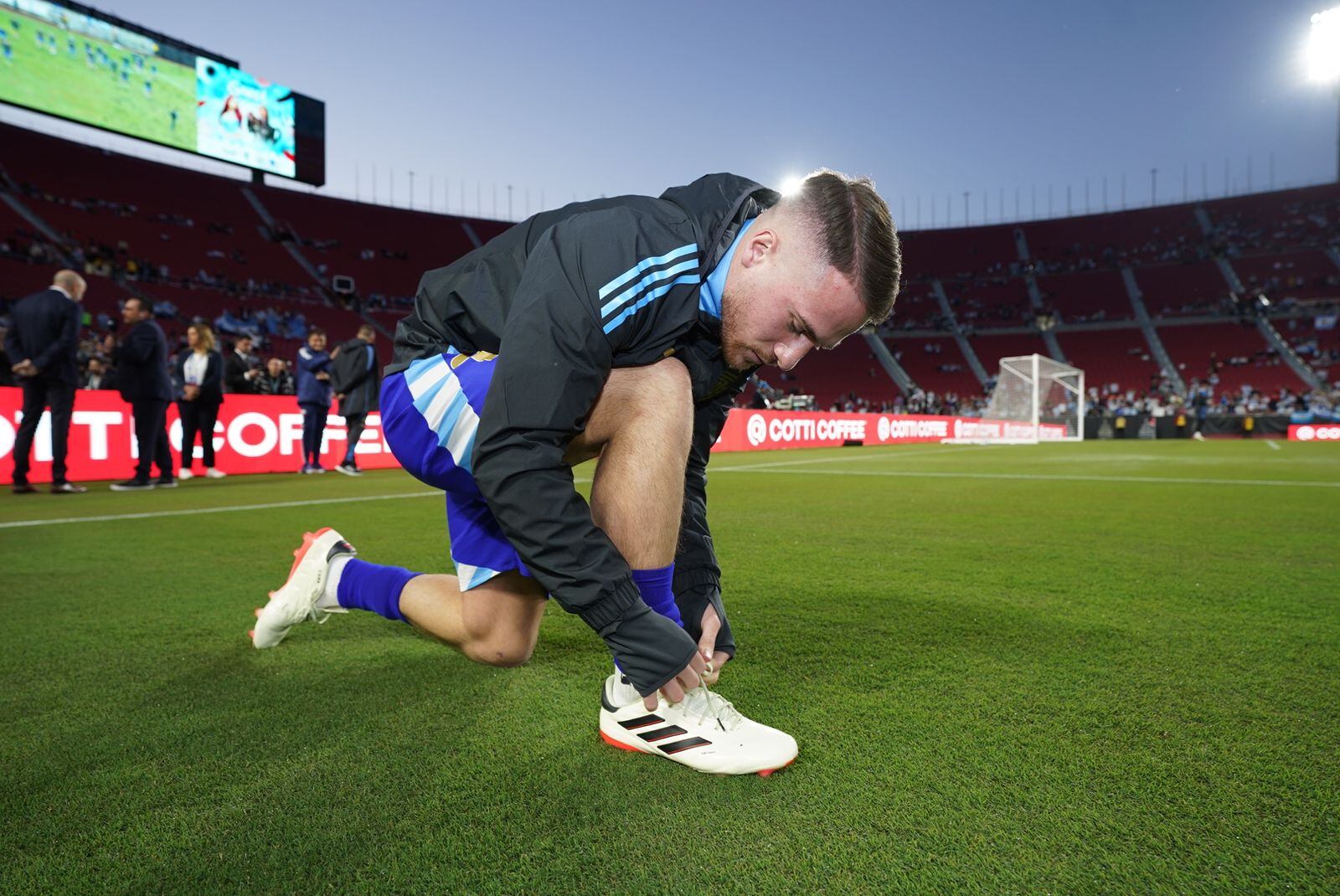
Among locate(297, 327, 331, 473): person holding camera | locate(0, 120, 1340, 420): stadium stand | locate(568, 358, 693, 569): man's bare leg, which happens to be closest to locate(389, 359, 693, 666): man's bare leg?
locate(568, 358, 693, 569): man's bare leg

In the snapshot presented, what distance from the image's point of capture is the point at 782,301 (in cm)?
137

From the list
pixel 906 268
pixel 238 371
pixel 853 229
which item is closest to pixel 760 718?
pixel 853 229

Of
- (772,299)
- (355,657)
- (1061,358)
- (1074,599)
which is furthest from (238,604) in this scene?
(1061,358)

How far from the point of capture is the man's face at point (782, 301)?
1338 millimetres

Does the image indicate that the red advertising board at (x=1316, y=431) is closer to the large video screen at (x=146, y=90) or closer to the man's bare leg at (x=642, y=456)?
the man's bare leg at (x=642, y=456)

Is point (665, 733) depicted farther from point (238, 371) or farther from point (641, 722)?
point (238, 371)

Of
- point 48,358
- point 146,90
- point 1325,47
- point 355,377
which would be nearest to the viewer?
point 48,358

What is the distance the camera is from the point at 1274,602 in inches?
97.3

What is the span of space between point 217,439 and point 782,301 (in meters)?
8.80

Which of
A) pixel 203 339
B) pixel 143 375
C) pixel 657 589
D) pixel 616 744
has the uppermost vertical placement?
pixel 203 339

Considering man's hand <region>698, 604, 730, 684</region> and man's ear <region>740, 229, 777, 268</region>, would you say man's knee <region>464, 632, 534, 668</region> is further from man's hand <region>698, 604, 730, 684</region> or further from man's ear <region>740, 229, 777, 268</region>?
man's ear <region>740, 229, 777, 268</region>

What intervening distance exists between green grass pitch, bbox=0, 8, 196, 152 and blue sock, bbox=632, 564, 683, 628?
25858 mm

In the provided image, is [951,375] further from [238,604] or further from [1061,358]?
[238,604]

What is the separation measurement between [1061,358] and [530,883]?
42.4 m
